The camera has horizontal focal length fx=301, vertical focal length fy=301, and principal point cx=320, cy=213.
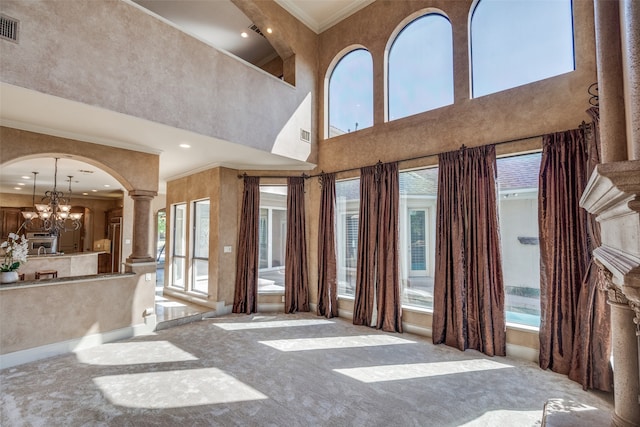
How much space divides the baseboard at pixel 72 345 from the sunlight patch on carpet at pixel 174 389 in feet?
3.76

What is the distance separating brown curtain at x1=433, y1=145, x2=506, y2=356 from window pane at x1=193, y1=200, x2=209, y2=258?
454cm

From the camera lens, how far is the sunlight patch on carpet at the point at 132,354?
3582 millimetres

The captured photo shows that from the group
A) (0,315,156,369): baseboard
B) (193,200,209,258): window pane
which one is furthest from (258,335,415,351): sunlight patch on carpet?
(193,200,209,258): window pane

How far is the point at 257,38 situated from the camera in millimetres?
6020

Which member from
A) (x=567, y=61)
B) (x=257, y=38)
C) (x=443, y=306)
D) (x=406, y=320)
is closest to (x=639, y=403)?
(x=443, y=306)

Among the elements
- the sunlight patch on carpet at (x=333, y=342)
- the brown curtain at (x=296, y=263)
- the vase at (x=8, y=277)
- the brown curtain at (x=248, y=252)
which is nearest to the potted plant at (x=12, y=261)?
the vase at (x=8, y=277)

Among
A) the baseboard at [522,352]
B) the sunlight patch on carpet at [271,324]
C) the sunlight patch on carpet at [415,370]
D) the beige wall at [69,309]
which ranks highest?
the beige wall at [69,309]

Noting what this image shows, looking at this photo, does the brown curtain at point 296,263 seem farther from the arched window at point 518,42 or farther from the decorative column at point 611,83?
the decorative column at point 611,83

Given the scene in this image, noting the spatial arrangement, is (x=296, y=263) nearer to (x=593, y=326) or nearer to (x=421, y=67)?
(x=421, y=67)

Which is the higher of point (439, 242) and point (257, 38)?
point (257, 38)

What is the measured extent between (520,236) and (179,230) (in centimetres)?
673

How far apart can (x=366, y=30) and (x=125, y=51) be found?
3.79 m

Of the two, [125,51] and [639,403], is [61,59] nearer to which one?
[125,51]

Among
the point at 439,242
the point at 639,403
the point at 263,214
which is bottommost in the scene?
the point at 639,403
